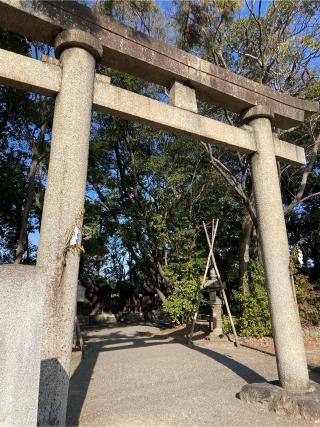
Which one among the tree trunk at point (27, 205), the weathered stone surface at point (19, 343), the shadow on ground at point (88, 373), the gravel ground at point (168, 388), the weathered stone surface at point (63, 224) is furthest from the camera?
the tree trunk at point (27, 205)

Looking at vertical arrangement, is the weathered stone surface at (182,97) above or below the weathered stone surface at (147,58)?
below

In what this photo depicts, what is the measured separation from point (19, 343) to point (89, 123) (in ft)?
8.67

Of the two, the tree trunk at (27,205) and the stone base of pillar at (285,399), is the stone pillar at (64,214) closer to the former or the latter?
the stone base of pillar at (285,399)

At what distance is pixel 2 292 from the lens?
2.32m

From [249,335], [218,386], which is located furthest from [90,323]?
[218,386]

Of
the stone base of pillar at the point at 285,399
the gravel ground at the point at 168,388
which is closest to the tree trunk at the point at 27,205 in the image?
the gravel ground at the point at 168,388

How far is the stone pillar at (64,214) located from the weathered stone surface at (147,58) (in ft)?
0.89

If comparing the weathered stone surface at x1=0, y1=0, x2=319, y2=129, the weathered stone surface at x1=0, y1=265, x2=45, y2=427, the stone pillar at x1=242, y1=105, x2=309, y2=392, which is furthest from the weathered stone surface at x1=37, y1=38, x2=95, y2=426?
the stone pillar at x1=242, y1=105, x2=309, y2=392

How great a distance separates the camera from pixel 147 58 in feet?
15.9

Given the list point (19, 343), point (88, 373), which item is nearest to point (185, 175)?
point (88, 373)

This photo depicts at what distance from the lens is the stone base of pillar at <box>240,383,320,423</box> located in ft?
13.6

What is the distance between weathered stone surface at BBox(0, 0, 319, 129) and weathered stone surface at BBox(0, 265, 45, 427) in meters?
3.22

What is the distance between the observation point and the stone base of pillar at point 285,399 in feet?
13.6

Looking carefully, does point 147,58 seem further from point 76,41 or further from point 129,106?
point 76,41
